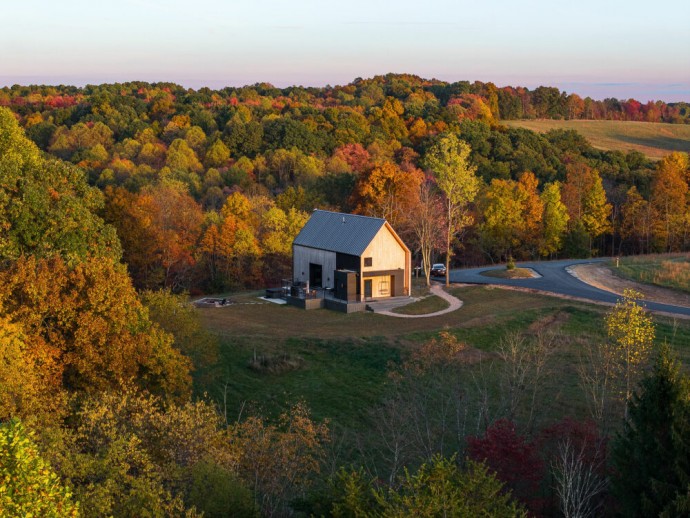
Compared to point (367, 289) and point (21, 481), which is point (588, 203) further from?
point (21, 481)

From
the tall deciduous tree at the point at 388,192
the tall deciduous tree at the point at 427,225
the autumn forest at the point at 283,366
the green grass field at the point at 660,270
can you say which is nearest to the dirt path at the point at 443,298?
the tall deciduous tree at the point at 427,225

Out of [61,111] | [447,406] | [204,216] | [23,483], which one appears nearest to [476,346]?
[447,406]

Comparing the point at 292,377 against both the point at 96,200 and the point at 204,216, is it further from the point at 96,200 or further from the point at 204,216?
the point at 204,216

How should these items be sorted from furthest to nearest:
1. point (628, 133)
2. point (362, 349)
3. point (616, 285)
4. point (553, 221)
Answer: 1. point (628, 133)
2. point (553, 221)
3. point (616, 285)
4. point (362, 349)

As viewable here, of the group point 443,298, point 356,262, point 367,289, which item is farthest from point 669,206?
point 356,262

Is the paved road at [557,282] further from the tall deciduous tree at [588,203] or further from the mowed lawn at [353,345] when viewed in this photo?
the tall deciduous tree at [588,203]
